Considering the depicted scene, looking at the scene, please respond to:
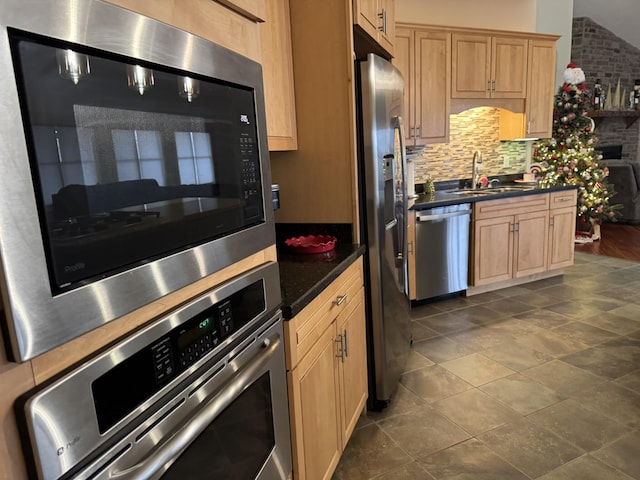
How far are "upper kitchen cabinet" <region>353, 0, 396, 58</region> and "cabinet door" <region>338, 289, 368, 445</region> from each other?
1.28m

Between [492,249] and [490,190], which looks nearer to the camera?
[492,249]

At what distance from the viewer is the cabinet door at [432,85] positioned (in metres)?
3.87

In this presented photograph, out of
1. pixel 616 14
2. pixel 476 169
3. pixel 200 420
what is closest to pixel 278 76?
pixel 200 420

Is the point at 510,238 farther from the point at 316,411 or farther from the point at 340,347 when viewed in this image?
the point at 316,411

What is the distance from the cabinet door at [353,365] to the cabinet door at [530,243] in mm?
2608

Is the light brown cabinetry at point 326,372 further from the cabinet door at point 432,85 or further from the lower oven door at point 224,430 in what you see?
the cabinet door at point 432,85

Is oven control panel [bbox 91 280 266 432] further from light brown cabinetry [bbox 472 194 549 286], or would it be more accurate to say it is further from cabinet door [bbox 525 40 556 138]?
cabinet door [bbox 525 40 556 138]

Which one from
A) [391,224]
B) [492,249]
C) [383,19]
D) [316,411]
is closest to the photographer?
[316,411]

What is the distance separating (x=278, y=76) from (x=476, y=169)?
10.3ft

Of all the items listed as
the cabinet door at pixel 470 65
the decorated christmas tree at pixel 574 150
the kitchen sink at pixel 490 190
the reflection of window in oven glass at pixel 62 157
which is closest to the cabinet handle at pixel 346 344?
the reflection of window in oven glass at pixel 62 157

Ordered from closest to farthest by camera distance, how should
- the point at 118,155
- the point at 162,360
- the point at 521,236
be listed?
the point at 118,155
the point at 162,360
the point at 521,236

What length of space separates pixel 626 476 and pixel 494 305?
6.88 ft

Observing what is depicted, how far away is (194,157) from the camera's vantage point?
95 cm

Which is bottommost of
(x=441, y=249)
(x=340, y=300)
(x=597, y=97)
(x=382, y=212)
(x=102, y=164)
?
(x=441, y=249)
